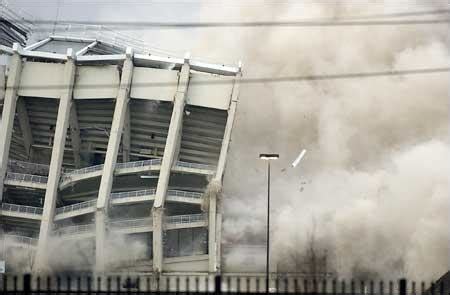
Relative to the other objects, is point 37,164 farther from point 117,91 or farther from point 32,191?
point 117,91

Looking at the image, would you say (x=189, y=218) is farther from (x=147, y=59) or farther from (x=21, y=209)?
(x=147, y=59)

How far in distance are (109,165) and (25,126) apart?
175 inches

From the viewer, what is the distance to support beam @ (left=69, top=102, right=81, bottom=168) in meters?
36.8

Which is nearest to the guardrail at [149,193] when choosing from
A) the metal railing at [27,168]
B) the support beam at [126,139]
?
the support beam at [126,139]

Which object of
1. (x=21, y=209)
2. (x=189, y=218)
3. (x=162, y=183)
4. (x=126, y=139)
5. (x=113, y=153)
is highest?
(x=126, y=139)

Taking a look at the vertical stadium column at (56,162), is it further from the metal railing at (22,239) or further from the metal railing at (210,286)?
the metal railing at (210,286)

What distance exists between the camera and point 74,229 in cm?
3691

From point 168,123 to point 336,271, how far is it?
8624 mm

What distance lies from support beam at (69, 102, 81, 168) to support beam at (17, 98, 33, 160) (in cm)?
197

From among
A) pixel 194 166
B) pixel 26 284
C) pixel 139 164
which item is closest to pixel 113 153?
pixel 139 164

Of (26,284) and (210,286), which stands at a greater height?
(210,286)

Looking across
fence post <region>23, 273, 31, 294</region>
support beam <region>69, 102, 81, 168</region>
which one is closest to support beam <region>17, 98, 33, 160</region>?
support beam <region>69, 102, 81, 168</region>

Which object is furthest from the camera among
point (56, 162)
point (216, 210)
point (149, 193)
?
point (216, 210)

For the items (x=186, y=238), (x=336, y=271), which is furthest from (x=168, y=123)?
(x=336, y=271)
